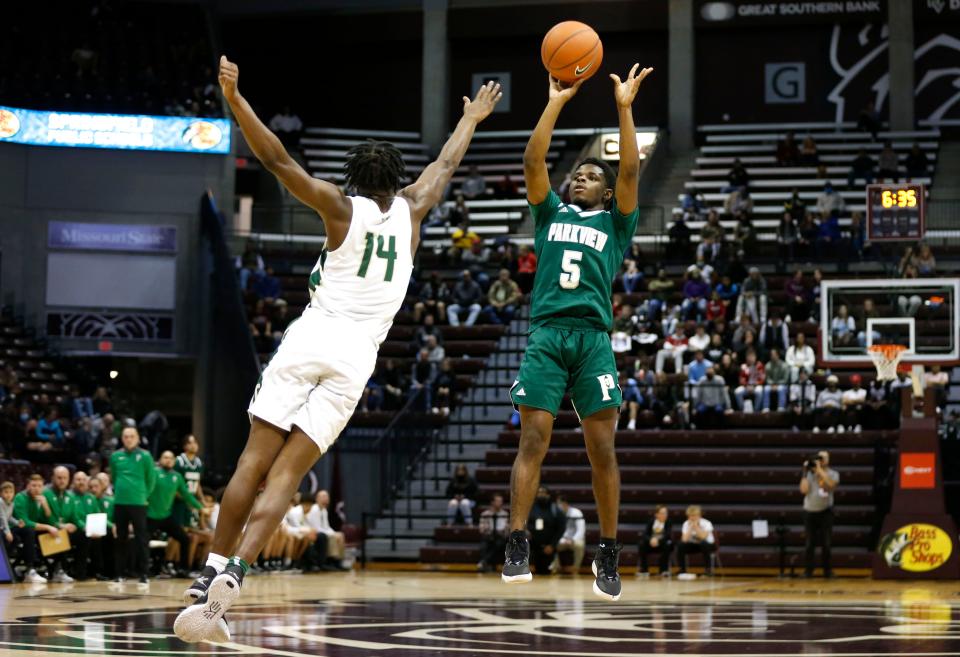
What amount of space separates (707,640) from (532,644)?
1207 mm

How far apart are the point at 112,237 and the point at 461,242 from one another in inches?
293

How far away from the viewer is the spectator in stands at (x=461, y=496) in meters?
23.3

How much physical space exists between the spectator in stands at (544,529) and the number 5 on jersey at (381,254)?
1434cm

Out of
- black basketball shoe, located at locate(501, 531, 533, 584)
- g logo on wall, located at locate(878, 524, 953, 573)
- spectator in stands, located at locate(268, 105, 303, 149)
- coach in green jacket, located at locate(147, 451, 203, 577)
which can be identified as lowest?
g logo on wall, located at locate(878, 524, 953, 573)

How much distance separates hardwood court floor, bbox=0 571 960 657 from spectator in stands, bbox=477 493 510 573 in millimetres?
3161

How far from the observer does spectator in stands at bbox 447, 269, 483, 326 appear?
93.2 ft

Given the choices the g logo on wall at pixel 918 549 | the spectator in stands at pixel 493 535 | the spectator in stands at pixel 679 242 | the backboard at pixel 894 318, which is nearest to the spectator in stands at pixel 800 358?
the backboard at pixel 894 318

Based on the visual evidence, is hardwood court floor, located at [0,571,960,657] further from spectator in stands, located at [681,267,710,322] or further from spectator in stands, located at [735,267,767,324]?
spectator in stands, located at [681,267,710,322]

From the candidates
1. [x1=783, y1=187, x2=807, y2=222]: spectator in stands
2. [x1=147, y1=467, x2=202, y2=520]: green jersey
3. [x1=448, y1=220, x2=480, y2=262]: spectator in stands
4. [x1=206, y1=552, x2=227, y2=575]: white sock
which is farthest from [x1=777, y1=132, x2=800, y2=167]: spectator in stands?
[x1=206, y1=552, x2=227, y2=575]: white sock

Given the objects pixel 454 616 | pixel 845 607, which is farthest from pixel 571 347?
pixel 845 607

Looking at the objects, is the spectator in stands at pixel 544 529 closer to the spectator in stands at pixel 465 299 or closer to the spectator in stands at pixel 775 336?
the spectator in stands at pixel 775 336

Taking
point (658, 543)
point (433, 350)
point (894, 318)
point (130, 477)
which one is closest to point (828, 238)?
point (894, 318)

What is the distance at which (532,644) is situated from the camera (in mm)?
9508

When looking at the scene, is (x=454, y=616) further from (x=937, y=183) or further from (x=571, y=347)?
(x=937, y=183)
